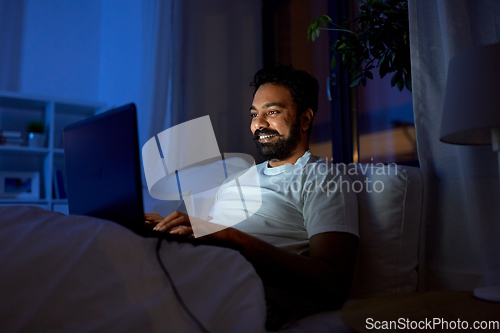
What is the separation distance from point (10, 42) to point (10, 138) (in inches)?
32.9

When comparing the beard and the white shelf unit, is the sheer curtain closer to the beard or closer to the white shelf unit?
the beard

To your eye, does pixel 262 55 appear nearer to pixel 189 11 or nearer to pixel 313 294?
pixel 189 11

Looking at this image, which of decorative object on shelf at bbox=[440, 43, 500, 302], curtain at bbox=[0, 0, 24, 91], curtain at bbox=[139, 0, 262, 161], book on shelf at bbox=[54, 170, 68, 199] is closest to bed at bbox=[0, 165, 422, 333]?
decorative object on shelf at bbox=[440, 43, 500, 302]

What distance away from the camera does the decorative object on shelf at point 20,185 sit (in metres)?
2.78

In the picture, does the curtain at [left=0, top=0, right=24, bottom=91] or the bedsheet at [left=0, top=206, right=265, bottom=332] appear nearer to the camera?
the bedsheet at [left=0, top=206, right=265, bottom=332]

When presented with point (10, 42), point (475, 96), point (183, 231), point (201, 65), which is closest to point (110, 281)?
point (183, 231)

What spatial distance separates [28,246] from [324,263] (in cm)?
63

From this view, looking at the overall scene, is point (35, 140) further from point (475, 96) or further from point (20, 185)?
point (475, 96)

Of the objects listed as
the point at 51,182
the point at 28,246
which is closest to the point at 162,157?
the point at 51,182

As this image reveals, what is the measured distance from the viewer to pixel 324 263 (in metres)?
0.94

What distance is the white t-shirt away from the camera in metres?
1.06

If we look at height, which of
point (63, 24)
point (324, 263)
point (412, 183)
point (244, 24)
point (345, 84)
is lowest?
point (324, 263)

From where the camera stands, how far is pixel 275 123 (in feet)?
5.20

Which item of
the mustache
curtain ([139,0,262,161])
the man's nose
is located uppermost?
curtain ([139,0,262,161])
